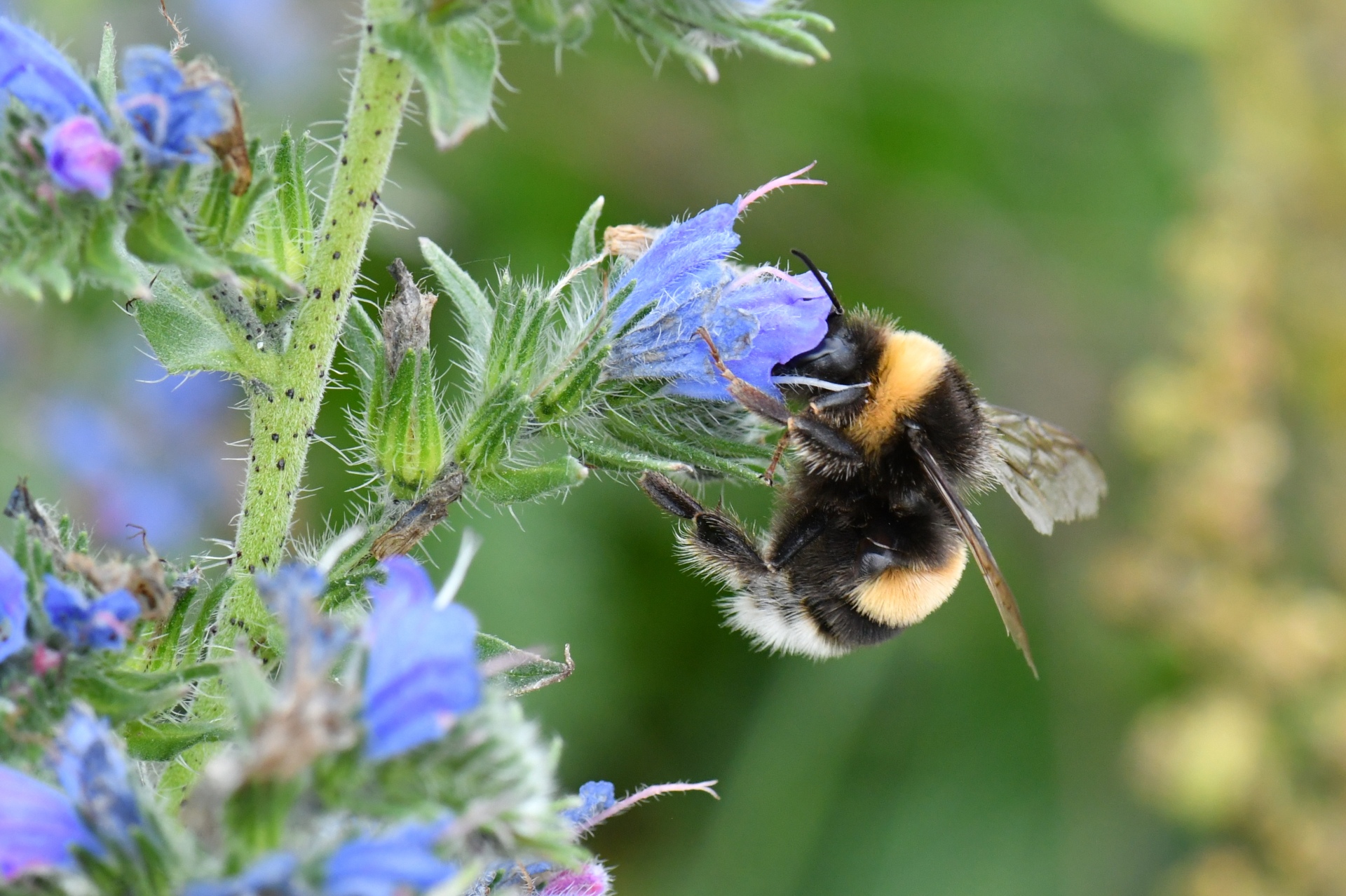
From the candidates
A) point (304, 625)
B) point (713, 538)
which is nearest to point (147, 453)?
point (713, 538)

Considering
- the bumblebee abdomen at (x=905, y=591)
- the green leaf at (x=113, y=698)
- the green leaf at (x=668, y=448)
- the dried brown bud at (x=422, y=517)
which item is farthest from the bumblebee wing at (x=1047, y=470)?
the green leaf at (x=113, y=698)

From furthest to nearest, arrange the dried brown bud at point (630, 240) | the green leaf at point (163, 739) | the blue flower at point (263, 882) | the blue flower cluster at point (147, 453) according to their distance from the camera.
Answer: the blue flower cluster at point (147, 453)
the dried brown bud at point (630, 240)
the green leaf at point (163, 739)
the blue flower at point (263, 882)

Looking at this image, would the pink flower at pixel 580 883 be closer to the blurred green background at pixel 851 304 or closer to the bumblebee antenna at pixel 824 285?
the bumblebee antenna at pixel 824 285

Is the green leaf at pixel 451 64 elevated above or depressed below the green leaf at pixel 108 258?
above

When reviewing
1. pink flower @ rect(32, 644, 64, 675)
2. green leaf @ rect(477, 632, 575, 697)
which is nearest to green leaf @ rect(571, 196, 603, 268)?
green leaf @ rect(477, 632, 575, 697)

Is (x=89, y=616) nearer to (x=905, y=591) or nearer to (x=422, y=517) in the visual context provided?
(x=422, y=517)

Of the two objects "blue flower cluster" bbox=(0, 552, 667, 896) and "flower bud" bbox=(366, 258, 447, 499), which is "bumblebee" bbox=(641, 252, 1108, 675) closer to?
"flower bud" bbox=(366, 258, 447, 499)

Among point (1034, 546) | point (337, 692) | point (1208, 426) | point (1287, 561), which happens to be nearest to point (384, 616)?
point (337, 692)
